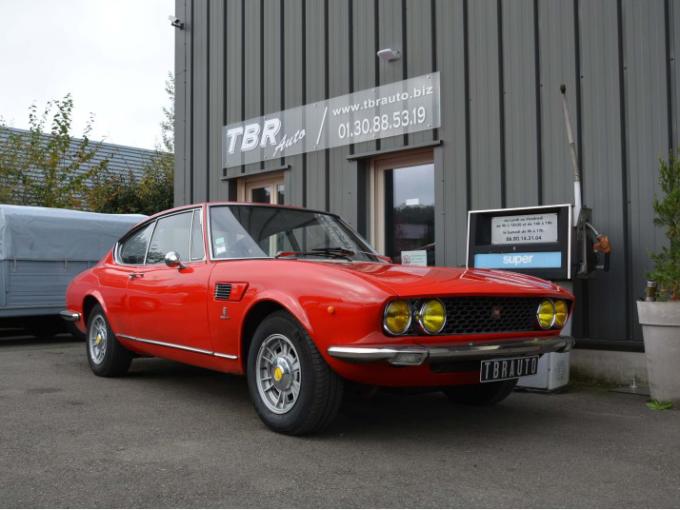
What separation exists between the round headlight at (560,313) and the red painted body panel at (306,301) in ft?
0.17

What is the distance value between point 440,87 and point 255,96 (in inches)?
134

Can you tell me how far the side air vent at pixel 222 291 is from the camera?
4.40 metres

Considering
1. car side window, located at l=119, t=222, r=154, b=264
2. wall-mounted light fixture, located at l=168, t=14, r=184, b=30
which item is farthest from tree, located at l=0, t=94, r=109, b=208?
car side window, located at l=119, t=222, r=154, b=264

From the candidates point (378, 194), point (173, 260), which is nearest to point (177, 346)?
point (173, 260)

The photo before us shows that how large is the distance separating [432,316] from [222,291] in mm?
1539

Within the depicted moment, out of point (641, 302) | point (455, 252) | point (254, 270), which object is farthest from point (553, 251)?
point (254, 270)

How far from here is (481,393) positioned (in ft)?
15.7

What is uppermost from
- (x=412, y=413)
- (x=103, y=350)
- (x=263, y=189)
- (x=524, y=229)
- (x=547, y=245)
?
(x=263, y=189)

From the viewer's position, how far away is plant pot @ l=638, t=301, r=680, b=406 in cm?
494

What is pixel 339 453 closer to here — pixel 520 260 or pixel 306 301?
pixel 306 301

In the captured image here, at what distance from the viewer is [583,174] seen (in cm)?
646

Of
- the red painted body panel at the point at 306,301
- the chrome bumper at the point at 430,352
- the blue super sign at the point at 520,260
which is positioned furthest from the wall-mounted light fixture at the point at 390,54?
the chrome bumper at the point at 430,352

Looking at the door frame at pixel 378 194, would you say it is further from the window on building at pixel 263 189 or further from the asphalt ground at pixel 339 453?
the asphalt ground at pixel 339 453

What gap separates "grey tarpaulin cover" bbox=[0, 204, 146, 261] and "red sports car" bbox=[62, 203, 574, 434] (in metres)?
4.73
